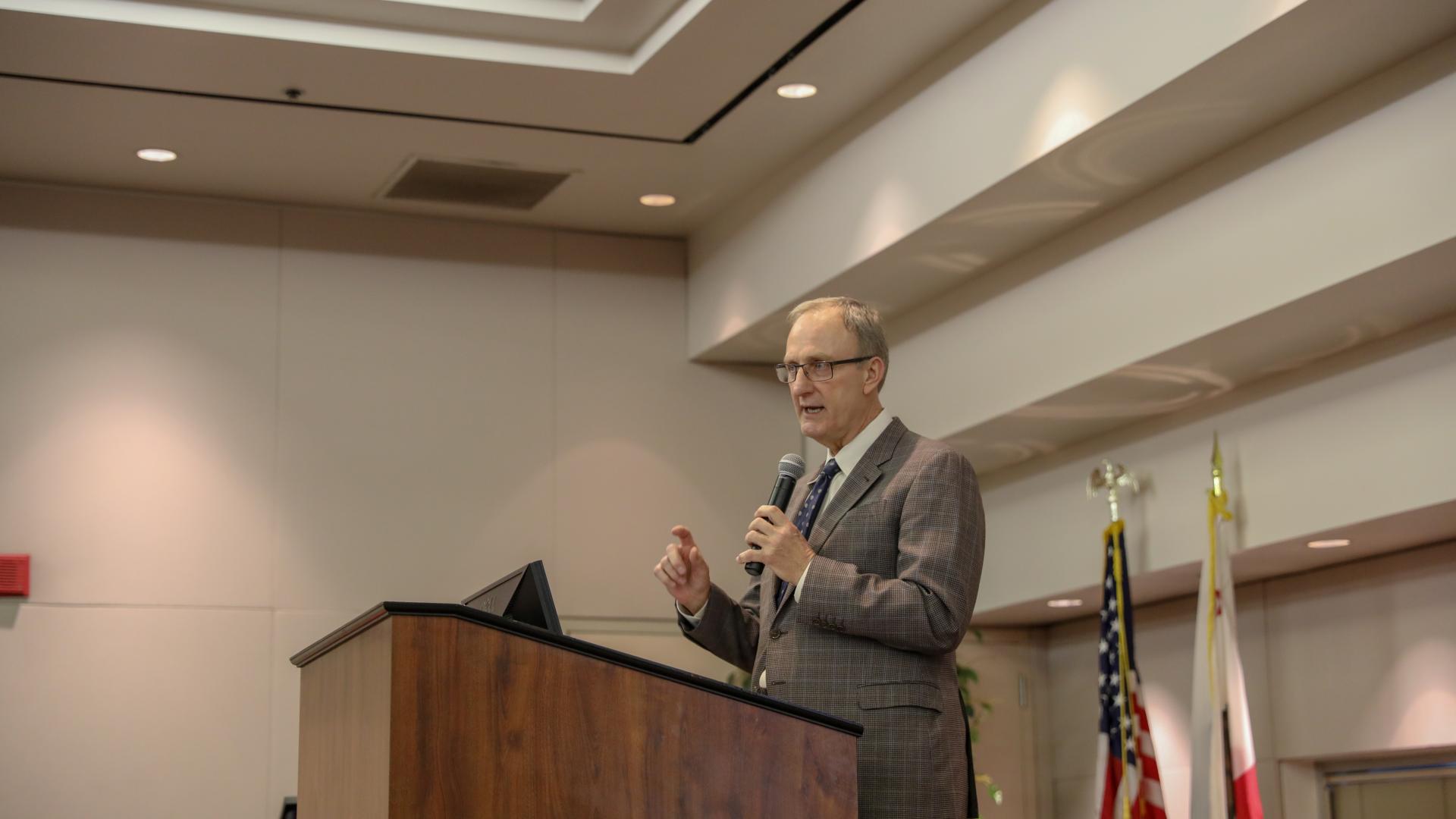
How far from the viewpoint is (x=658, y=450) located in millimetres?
7004

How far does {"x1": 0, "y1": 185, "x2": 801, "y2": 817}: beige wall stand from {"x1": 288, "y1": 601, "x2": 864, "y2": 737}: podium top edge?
3938mm

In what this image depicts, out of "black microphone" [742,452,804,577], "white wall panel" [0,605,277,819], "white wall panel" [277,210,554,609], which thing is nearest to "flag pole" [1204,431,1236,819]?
"black microphone" [742,452,804,577]

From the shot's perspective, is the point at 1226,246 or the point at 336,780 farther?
the point at 1226,246

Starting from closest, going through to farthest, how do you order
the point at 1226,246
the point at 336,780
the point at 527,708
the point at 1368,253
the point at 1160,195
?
1. the point at 527,708
2. the point at 336,780
3. the point at 1368,253
4. the point at 1226,246
5. the point at 1160,195

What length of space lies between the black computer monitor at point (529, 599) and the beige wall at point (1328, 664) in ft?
10.2

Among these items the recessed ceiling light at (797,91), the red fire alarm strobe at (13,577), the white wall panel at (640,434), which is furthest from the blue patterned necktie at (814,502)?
the red fire alarm strobe at (13,577)

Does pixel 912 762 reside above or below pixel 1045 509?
below

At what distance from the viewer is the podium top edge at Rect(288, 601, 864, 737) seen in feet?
7.15

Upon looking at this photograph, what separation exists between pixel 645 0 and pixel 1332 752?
3157 millimetres

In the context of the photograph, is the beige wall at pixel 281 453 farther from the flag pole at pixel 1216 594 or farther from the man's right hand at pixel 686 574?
the man's right hand at pixel 686 574

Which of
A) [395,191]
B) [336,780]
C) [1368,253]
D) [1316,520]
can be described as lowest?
[336,780]

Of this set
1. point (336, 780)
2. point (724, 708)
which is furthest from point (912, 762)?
point (336, 780)

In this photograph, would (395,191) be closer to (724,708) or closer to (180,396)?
(180,396)

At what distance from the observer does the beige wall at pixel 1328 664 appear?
4.73 meters
